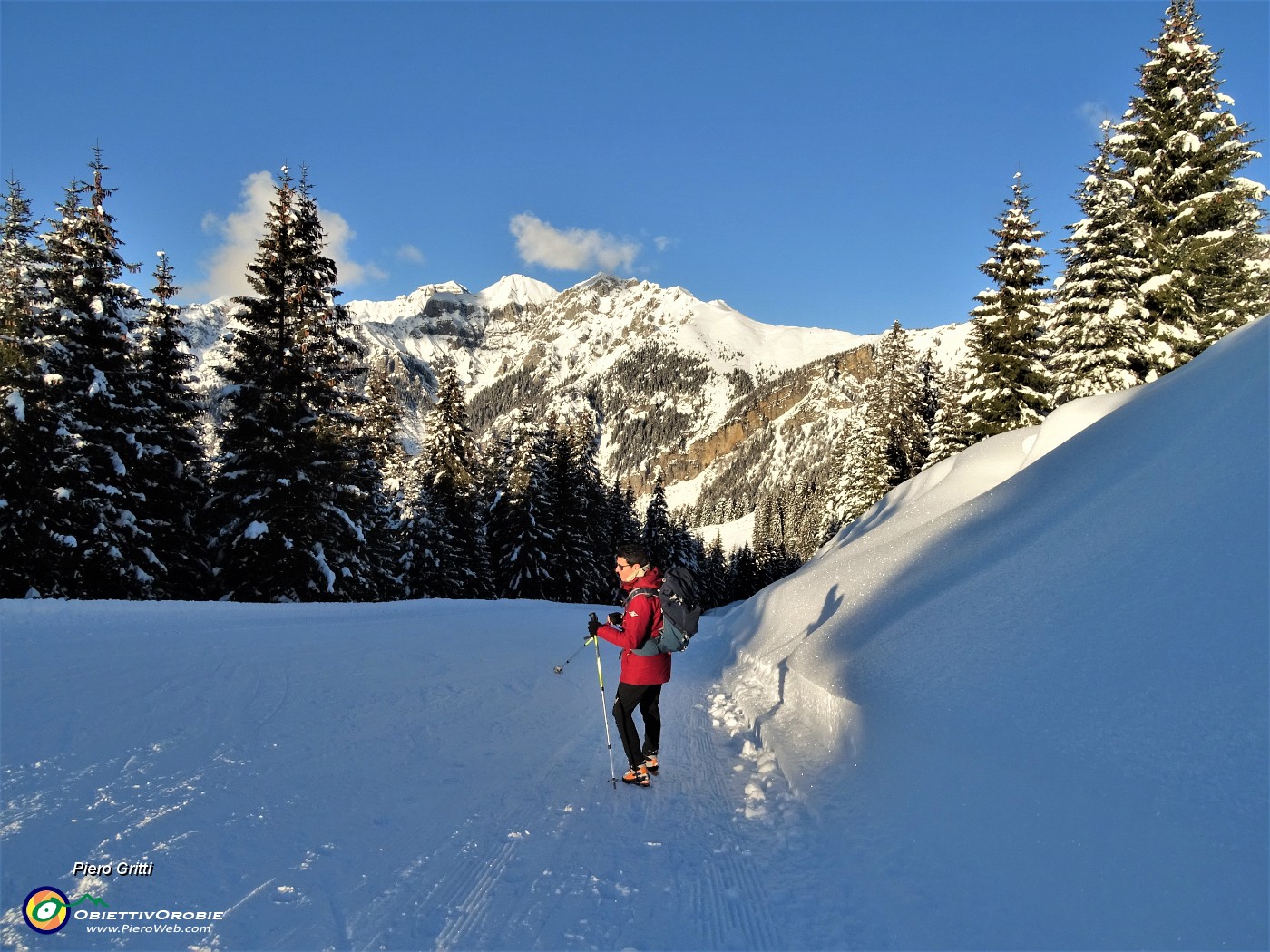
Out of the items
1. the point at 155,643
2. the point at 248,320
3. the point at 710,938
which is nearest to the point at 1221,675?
the point at 710,938

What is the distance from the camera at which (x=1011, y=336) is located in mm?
24875

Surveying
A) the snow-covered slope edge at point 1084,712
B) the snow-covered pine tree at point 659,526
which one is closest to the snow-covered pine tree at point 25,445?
the snow-covered slope edge at point 1084,712

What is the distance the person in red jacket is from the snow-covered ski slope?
0.38 meters

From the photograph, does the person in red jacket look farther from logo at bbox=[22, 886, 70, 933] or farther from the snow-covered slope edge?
logo at bbox=[22, 886, 70, 933]

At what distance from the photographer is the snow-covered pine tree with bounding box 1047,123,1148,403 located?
20.3 metres

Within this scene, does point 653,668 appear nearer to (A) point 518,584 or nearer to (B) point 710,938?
(B) point 710,938

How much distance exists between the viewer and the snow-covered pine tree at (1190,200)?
1927 centimetres

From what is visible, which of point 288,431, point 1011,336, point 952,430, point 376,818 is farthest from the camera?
point 952,430

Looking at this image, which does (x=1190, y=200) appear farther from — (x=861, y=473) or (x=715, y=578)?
(x=715, y=578)

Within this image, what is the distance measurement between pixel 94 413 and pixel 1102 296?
99.7 ft

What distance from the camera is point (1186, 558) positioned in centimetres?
450

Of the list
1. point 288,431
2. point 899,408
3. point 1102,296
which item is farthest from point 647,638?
point 899,408

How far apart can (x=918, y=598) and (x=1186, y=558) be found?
10.2ft

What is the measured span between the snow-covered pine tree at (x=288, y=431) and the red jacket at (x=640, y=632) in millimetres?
14690
